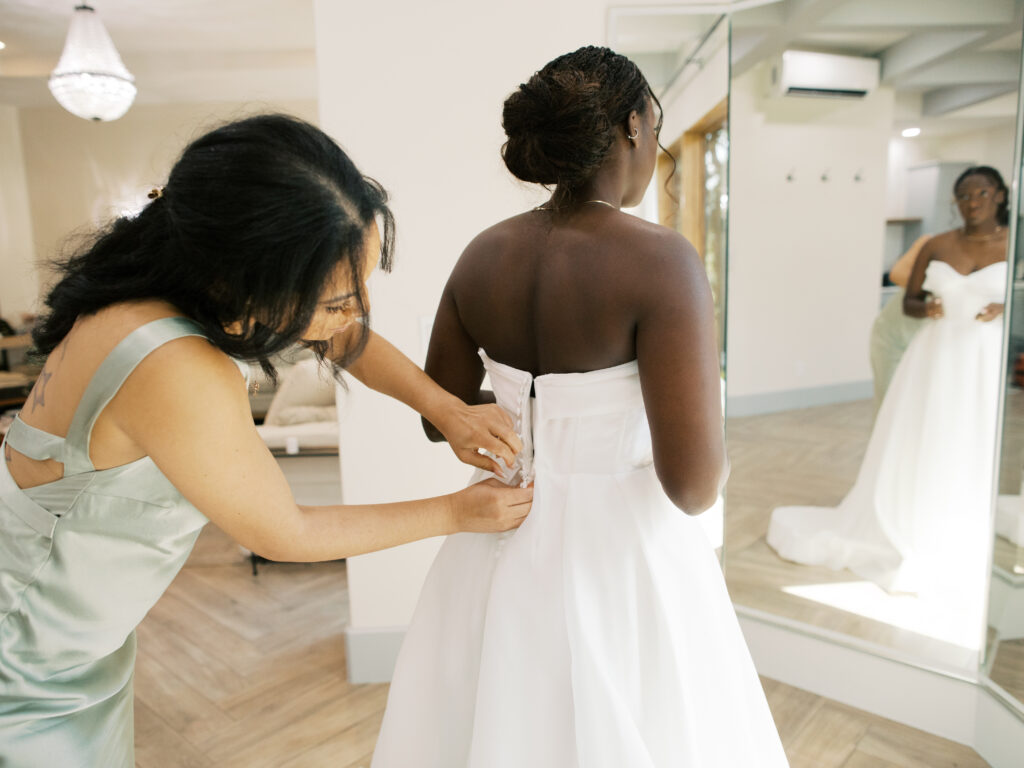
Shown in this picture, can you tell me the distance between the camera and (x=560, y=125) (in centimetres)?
100

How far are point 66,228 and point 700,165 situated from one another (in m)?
7.45

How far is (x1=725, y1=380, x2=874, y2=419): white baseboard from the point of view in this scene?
234 centimetres

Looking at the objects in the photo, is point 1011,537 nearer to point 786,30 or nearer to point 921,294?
point 921,294

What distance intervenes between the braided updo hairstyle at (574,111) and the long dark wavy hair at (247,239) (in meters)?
0.27

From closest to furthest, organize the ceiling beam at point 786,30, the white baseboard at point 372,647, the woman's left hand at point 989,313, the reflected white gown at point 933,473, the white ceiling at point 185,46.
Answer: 1. the woman's left hand at point 989,313
2. the reflected white gown at point 933,473
3. the ceiling beam at point 786,30
4. the white baseboard at point 372,647
5. the white ceiling at point 185,46

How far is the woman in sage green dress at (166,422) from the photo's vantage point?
790mm

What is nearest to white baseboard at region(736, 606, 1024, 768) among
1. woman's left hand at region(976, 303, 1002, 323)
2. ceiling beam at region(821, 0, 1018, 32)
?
woman's left hand at region(976, 303, 1002, 323)

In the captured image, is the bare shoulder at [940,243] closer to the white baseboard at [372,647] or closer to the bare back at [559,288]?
the bare back at [559,288]

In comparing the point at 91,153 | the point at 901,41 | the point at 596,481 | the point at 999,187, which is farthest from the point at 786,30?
the point at 91,153

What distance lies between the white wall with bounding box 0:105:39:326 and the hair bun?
25.0 feet

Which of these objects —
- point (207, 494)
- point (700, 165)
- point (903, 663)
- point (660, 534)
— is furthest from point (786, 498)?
point (207, 494)

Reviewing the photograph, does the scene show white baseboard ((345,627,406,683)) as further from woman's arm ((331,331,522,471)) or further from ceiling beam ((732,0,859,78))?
ceiling beam ((732,0,859,78))

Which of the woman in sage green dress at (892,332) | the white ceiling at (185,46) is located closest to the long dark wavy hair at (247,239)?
the woman in sage green dress at (892,332)

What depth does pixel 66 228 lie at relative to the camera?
289 inches
